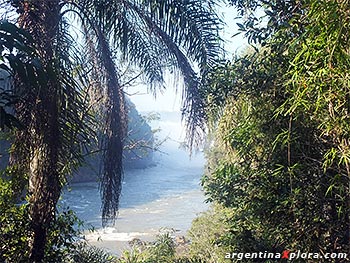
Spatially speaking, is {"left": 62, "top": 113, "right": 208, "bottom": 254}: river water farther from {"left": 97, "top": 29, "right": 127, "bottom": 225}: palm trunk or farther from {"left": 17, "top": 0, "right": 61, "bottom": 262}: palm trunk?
{"left": 17, "top": 0, "right": 61, "bottom": 262}: palm trunk

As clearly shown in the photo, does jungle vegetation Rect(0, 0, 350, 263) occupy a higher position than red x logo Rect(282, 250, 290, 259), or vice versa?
jungle vegetation Rect(0, 0, 350, 263)

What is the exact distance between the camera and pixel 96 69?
2.14 meters

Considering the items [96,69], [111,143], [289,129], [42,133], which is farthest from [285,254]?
[96,69]

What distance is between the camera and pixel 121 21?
6.57ft

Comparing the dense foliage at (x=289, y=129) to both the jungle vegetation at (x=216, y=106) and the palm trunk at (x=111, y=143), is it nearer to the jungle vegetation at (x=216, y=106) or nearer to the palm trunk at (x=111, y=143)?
the jungle vegetation at (x=216, y=106)

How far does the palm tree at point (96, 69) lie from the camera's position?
1.64m

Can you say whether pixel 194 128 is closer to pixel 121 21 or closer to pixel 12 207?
pixel 121 21

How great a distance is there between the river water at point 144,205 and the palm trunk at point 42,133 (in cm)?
346

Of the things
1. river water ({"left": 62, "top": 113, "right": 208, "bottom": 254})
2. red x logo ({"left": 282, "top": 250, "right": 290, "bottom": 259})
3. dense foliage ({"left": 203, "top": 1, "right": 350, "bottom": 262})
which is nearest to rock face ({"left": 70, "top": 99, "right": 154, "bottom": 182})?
river water ({"left": 62, "top": 113, "right": 208, "bottom": 254})

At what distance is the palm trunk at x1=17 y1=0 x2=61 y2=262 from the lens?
5.17 feet

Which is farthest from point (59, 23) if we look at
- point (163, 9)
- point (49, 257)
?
point (49, 257)

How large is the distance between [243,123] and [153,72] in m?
0.79

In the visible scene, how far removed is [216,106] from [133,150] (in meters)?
2.00

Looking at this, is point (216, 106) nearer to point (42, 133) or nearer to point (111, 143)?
point (111, 143)
